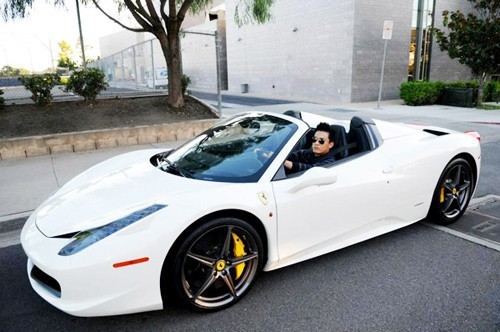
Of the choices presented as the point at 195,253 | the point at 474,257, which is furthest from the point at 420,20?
the point at 195,253

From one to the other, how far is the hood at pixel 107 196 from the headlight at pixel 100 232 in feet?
0.13

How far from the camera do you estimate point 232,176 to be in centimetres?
283

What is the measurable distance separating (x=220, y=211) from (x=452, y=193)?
8.97 feet

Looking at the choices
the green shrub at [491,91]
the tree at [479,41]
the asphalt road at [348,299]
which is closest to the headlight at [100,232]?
the asphalt road at [348,299]

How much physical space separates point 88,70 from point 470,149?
8.65 m

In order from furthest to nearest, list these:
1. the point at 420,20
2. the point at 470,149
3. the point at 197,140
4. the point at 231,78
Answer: the point at 231,78
the point at 420,20
the point at 470,149
the point at 197,140

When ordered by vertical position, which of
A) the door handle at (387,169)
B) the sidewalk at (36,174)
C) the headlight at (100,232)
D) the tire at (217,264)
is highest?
the door handle at (387,169)

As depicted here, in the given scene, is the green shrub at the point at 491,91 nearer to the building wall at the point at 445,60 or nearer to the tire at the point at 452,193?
the building wall at the point at 445,60

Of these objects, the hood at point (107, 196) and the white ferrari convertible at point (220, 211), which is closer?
the white ferrari convertible at point (220, 211)

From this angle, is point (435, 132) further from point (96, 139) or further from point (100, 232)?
point (96, 139)

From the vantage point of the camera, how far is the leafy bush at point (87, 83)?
9281mm

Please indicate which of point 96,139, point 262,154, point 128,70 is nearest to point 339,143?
point 262,154

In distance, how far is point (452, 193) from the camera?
3980mm

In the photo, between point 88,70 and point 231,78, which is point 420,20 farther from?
point 88,70
